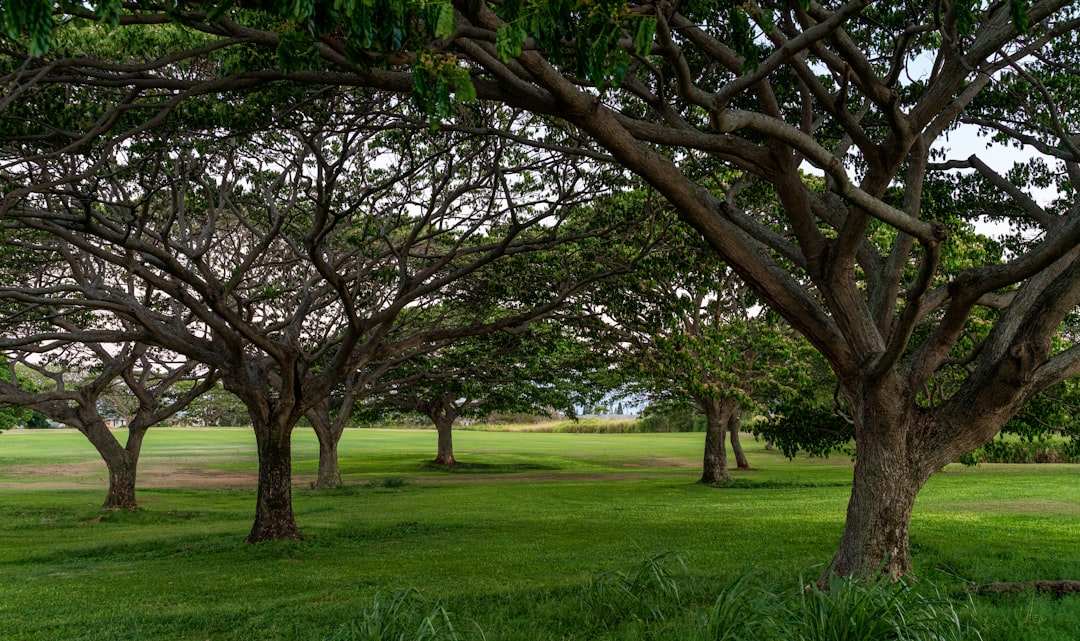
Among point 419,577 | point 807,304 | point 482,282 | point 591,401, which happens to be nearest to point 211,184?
point 482,282

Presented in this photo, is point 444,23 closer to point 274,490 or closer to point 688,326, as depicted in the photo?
point 274,490

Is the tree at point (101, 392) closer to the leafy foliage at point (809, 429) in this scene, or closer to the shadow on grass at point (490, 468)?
the leafy foliage at point (809, 429)

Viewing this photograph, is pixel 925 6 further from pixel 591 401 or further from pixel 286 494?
pixel 591 401

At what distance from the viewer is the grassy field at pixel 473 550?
8688mm

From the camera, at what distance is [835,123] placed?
12.2m

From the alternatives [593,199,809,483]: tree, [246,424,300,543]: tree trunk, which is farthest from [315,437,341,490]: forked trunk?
[246,424,300,543]: tree trunk

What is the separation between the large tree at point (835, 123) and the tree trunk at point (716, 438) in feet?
61.3

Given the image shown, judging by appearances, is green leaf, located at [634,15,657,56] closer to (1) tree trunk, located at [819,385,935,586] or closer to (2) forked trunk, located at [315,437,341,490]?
(1) tree trunk, located at [819,385,935,586]

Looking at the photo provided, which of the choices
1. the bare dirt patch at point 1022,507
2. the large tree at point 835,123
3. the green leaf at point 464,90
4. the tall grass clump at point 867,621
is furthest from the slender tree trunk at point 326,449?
the green leaf at point 464,90

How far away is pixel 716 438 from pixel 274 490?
65.0 feet

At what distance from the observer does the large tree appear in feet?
21.6

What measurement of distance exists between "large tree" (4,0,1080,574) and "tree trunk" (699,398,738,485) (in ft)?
61.3

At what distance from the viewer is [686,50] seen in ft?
36.3

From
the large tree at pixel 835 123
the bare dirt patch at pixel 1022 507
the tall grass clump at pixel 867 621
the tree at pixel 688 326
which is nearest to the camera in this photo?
the tall grass clump at pixel 867 621
